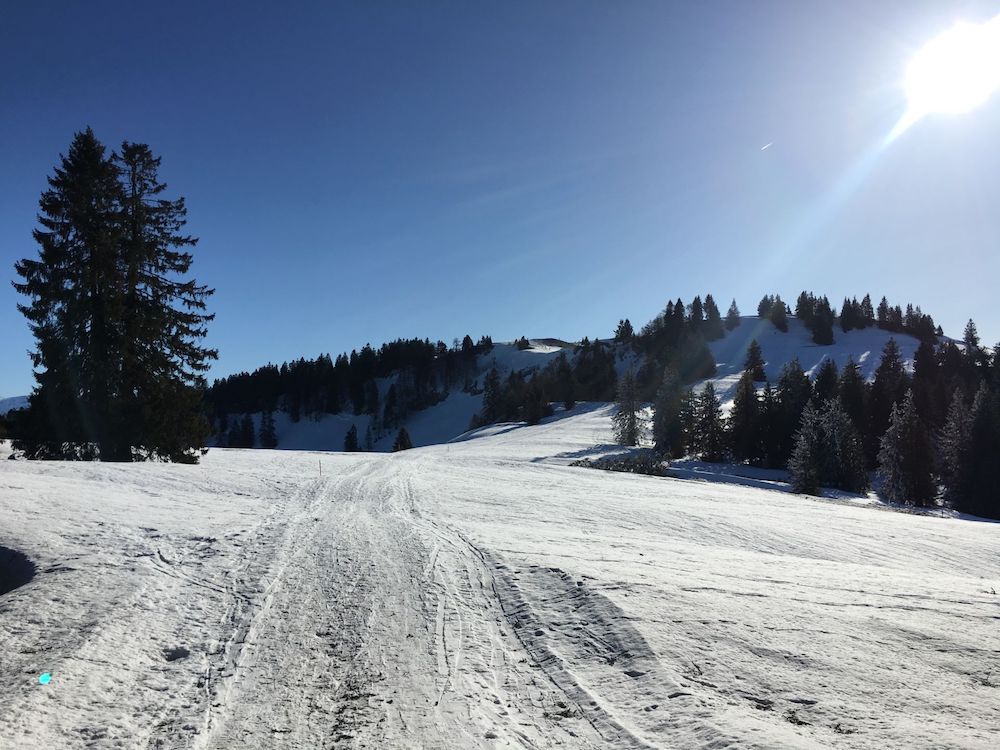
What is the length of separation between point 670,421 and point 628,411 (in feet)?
16.4

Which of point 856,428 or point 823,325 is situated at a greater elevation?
point 823,325

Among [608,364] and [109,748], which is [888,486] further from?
[608,364]

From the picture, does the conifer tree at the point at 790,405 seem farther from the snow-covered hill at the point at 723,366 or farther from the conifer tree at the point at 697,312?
the conifer tree at the point at 697,312

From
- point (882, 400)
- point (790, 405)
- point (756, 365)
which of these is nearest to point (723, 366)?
point (756, 365)

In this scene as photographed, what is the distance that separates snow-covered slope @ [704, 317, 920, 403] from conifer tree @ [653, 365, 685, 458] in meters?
45.0

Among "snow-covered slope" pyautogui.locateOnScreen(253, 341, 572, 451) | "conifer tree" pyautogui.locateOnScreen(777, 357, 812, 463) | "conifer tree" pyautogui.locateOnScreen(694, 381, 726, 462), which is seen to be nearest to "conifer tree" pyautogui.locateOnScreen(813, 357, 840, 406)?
"conifer tree" pyautogui.locateOnScreen(777, 357, 812, 463)

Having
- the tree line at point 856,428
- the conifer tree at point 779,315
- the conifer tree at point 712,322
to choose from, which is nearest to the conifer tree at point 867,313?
the conifer tree at point 779,315

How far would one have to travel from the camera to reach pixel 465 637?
5754mm

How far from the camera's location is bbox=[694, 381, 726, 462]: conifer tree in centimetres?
5456

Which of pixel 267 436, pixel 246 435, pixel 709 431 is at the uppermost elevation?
pixel 709 431

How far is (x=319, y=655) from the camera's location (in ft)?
17.3

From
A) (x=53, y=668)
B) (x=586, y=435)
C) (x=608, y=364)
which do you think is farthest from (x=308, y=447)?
(x=53, y=668)

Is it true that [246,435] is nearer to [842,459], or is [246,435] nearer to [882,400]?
[842,459]

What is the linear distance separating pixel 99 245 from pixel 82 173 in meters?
3.03
